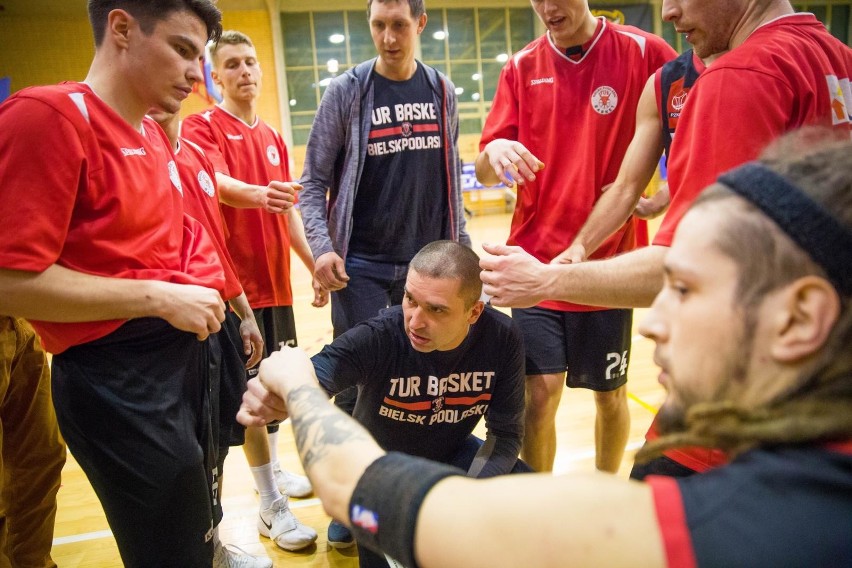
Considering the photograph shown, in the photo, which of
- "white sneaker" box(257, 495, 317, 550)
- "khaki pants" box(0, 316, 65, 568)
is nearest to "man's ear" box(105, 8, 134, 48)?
"khaki pants" box(0, 316, 65, 568)

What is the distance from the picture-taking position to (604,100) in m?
2.78

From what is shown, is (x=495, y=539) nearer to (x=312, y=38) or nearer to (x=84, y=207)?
A: (x=84, y=207)

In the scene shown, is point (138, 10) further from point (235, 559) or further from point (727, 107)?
point (235, 559)

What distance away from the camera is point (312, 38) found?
53.2ft

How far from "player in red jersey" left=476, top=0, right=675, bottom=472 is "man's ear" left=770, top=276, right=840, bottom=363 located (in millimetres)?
1952

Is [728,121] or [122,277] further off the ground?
[728,121]

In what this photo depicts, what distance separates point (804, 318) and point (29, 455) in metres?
2.83

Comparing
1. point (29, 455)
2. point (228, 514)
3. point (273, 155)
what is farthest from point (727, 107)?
point (228, 514)

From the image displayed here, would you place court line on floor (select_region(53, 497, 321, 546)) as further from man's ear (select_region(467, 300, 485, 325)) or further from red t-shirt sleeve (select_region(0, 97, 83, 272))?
Result: red t-shirt sleeve (select_region(0, 97, 83, 272))

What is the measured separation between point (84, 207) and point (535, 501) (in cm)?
148

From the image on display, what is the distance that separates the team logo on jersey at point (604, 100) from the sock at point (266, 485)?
2388 mm

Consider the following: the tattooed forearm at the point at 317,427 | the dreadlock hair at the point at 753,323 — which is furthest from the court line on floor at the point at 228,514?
the dreadlock hair at the point at 753,323

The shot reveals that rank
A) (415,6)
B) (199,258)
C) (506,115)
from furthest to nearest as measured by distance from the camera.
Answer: (415,6) → (506,115) → (199,258)

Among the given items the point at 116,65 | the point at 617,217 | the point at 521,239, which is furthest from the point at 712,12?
the point at 116,65
